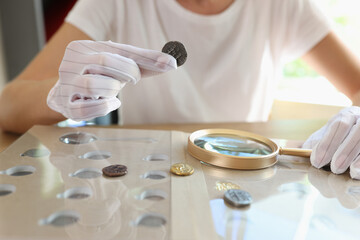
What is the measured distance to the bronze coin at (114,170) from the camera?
45 cm

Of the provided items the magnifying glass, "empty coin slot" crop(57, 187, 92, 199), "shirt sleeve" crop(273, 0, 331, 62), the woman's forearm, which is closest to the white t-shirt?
"shirt sleeve" crop(273, 0, 331, 62)

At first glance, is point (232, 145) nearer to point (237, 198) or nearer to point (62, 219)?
point (237, 198)

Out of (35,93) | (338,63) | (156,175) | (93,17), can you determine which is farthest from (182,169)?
(338,63)

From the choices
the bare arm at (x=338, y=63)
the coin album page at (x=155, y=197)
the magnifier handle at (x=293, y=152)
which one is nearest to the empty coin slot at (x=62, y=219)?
the coin album page at (x=155, y=197)

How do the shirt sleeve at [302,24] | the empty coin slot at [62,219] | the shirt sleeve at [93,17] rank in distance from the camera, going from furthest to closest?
the shirt sleeve at [302,24]
the shirt sleeve at [93,17]
the empty coin slot at [62,219]

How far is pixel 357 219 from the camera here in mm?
394

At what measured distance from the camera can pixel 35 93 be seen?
2.39ft

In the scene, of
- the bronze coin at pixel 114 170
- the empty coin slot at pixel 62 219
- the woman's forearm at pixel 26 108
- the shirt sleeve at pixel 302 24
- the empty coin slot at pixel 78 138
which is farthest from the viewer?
the shirt sleeve at pixel 302 24

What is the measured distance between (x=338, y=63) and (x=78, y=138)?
2.43 feet

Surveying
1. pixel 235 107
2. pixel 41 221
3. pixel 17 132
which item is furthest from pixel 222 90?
pixel 41 221

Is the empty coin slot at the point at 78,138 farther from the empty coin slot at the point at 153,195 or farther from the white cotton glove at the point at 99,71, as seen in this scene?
the empty coin slot at the point at 153,195

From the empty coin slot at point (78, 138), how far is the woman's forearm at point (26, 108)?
0.09 meters

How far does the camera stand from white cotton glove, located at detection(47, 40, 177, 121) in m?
0.47

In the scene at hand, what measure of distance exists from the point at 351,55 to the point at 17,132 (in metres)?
0.88
